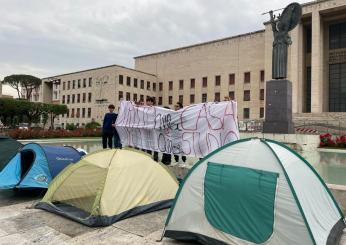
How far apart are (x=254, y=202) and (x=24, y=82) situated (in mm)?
88508

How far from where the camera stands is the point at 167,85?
65375 mm

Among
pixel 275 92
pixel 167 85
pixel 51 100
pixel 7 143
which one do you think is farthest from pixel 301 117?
pixel 51 100

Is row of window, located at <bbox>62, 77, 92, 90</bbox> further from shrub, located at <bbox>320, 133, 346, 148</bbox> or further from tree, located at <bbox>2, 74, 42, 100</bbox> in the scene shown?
shrub, located at <bbox>320, 133, 346, 148</bbox>

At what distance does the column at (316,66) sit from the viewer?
4244cm

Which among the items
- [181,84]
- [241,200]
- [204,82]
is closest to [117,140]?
[241,200]

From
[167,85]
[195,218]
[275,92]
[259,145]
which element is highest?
[167,85]

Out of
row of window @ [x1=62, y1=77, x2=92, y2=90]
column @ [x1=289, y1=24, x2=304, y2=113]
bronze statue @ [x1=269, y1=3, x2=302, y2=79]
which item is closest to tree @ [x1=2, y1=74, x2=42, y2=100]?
row of window @ [x1=62, y1=77, x2=92, y2=90]

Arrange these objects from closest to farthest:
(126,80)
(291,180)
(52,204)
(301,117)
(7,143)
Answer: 1. (291,180)
2. (52,204)
3. (7,143)
4. (301,117)
5. (126,80)

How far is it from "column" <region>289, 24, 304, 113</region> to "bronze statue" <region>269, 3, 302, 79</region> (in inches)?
1076

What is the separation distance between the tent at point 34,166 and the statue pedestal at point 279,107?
43.1 ft

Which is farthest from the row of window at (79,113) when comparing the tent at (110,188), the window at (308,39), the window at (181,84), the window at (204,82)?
the tent at (110,188)

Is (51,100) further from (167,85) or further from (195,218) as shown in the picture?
(195,218)

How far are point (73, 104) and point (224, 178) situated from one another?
68492 mm

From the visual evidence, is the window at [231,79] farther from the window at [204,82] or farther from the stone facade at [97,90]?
the stone facade at [97,90]
